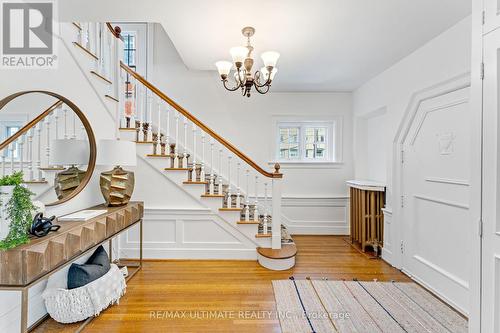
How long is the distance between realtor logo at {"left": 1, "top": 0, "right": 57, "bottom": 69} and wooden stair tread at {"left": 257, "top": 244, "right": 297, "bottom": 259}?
2.95 m

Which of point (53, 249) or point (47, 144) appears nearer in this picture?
point (53, 249)

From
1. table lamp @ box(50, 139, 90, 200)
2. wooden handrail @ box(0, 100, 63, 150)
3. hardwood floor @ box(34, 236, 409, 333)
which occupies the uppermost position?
wooden handrail @ box(0, 100, 63, 150)

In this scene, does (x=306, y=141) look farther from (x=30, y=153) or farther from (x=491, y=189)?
(x=30, y=153)

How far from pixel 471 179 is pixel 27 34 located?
322cm

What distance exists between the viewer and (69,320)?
2.19 m

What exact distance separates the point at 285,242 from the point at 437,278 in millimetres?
1785

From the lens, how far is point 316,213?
16.2ft

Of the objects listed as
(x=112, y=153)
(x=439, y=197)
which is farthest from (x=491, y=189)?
(x=112, y=153)

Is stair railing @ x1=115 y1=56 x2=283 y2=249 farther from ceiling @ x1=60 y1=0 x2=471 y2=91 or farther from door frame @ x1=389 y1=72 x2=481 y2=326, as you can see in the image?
door frame @ x1=389 y1=72 x2=481 y2=326

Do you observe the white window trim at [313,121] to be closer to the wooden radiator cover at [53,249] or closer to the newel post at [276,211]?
the newel post at [276,211]

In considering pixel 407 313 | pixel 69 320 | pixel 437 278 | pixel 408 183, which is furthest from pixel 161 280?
pixel 408 183

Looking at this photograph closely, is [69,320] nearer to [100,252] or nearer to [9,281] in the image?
[100,252]

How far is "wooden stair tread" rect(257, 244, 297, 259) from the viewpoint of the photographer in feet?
10.9

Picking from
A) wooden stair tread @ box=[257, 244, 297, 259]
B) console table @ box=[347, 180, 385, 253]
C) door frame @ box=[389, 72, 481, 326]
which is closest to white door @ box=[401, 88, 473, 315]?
door frame @ box=[389, 72, 481, 326]
